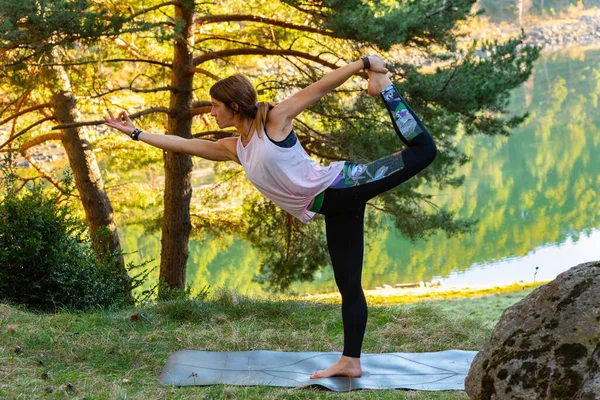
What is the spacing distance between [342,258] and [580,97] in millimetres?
32245

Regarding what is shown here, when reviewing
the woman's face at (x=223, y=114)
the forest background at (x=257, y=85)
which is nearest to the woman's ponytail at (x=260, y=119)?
the woman's face at (x=223, y=114)

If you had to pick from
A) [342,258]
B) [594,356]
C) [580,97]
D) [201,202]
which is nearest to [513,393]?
[594,356]

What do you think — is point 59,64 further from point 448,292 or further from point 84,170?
point 448,292

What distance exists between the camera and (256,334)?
4.65 meters

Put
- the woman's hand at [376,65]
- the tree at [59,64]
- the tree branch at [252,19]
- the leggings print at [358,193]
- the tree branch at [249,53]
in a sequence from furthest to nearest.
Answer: the tree branch at [249,53], the tree branch at [252,19], the tree at [59,64], the woman's hand at [376,65], the leggings print at [358,193]

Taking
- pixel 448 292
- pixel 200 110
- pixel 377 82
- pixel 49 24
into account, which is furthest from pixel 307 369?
pixel 448 292

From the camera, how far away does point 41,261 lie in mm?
5352

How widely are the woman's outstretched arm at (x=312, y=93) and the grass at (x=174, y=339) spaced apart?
1345 mm

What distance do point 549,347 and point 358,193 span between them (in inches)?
46.2

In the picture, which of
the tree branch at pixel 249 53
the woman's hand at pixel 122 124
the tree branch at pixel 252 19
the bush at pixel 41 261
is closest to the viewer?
the woman's hand at pixel 122 124

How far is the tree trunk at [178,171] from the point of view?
8.92 meters

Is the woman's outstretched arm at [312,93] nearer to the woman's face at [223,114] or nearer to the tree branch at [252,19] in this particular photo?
the woman's face at [223,114]

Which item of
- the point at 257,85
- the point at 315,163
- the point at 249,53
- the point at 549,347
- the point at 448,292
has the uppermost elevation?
the point at 249,53

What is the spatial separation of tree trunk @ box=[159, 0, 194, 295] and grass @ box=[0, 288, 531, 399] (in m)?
3.68
